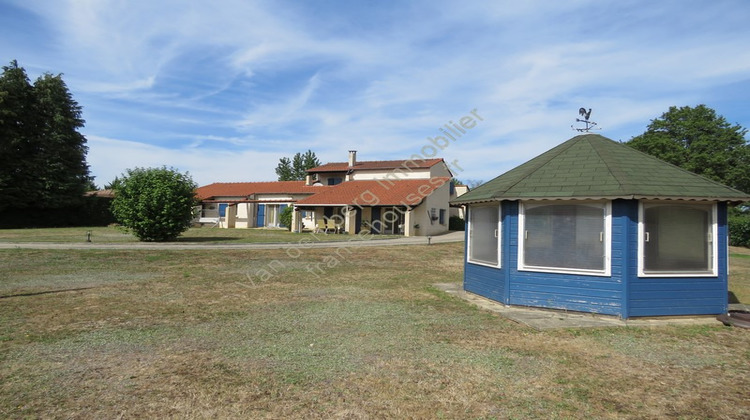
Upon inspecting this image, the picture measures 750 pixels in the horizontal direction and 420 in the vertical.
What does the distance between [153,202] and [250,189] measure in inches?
912

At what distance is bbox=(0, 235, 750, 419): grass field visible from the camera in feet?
14.6

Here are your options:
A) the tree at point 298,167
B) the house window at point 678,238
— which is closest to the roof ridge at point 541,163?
the house window at point 678,238

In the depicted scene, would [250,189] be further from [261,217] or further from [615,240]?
[615,240]

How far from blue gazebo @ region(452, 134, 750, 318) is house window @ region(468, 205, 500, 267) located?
0.96 feet

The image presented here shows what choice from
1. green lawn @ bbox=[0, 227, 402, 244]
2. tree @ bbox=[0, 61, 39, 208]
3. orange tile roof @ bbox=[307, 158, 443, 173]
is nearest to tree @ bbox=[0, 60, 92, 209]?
tree @ bbox=[0, 61, 39, 208]

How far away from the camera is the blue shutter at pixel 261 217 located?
137ft

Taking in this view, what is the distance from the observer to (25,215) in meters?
42.2

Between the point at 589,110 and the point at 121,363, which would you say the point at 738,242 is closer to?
the point at 589,110

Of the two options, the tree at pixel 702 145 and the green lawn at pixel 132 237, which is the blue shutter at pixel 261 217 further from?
the tree at pixel 702 145

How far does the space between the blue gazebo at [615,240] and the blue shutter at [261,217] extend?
34.7m

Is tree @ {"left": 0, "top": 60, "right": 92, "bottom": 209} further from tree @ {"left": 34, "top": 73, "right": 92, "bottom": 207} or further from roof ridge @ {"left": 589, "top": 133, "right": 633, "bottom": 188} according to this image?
roof ridge @ {"left": 589, "top": 133, "right": 633, "bottom": 188}

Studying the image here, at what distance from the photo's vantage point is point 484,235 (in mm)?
10578

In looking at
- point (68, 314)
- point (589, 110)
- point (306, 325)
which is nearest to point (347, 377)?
point (306, 325)

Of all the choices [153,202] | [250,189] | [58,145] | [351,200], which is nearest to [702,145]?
[351,200]
